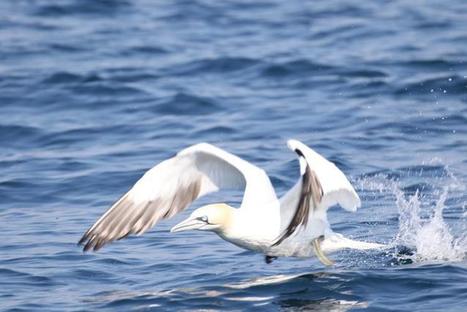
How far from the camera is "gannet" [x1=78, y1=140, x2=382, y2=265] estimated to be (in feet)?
30.8

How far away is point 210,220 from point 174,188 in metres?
0.74

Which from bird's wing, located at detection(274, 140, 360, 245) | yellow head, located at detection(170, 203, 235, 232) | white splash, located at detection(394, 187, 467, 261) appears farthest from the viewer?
white splash, located at detection(394, 187, 467, 261)

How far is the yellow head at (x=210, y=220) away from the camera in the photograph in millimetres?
9352

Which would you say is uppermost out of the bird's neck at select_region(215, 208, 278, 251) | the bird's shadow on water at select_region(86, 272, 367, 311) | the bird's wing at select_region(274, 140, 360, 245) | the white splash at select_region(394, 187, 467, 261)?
the bird's wing at select_region(274, 140, 360, 245)

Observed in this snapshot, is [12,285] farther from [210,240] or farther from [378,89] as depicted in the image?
[378,89]

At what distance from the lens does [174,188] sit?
9977 mm


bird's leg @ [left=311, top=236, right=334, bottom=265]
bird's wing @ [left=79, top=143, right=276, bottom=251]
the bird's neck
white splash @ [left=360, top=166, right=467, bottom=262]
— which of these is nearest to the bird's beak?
the bird's neck

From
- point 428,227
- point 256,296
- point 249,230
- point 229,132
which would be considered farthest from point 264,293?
point 229,132

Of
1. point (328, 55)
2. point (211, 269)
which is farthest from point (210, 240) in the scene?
point (328, 55)

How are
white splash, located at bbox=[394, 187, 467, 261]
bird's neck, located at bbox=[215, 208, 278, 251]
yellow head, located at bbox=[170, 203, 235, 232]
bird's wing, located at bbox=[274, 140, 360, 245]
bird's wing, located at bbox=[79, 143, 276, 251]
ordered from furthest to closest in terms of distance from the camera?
white splash, located at bbox=[394, 187, 467, 261], bird's wing, located at bbox=[79, 143, 276, 251], bird's neck, located at bbox=[215, 208, 278, 251], yellow head, located at bbox=[170, 203, 235, 232], bird's wing, located at bbox=[274, 140, 360, 245]

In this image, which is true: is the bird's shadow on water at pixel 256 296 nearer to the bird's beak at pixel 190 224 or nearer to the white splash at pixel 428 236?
the bird's beak at pixel 190 224

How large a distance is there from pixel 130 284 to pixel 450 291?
2.67m

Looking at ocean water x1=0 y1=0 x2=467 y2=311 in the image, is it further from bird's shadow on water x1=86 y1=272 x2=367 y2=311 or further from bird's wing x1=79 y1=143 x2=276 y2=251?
bird's wing x1=79 y1=143 x2=276 y2=251

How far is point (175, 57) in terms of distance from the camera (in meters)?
19.2
